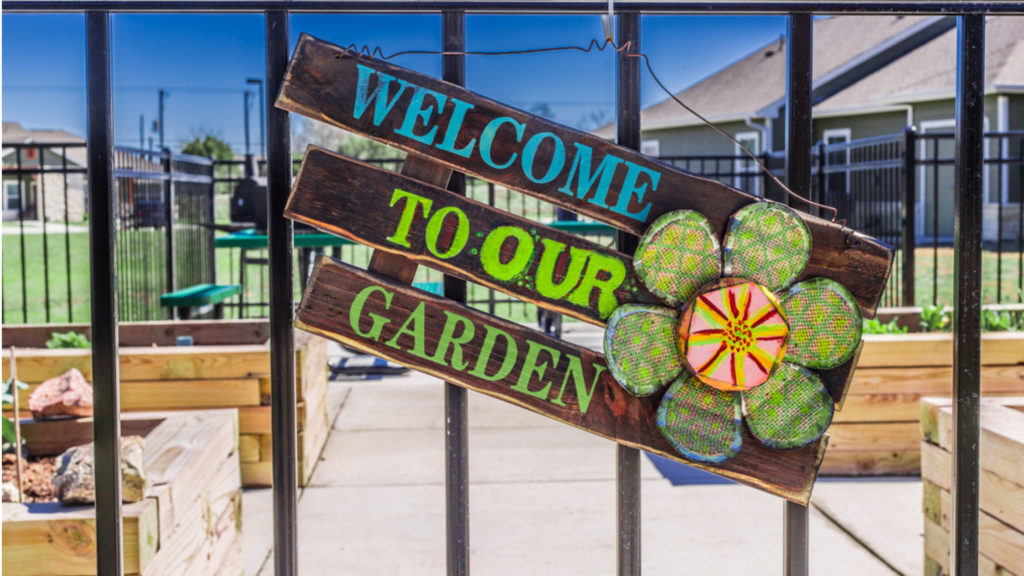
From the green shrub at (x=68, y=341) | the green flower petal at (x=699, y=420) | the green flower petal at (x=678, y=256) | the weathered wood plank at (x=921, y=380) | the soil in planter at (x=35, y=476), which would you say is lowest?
the soil in planter at (x=35, y=476)

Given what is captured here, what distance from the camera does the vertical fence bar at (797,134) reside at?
1.27m

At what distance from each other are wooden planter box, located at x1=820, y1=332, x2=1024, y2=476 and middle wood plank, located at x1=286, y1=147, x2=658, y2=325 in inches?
120

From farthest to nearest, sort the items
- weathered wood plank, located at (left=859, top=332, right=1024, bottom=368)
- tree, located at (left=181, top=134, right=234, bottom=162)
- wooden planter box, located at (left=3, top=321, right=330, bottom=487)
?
tree, located at (left=181, top=134, right=234, bottom=162), weathered wood plank, located at (left=859, top=332, right=1024, bottom=368), wooden planter box, located at (left=3, top=321, right=330, bottom=487)

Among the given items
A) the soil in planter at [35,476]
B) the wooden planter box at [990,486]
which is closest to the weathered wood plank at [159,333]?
the soil in planter at [35,476]

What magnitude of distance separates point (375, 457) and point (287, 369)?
3210mm

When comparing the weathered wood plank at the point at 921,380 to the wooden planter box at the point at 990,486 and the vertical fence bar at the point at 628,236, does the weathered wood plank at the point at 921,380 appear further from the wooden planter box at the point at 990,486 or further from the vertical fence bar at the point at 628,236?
the vertical fence bar at the point at 628,236

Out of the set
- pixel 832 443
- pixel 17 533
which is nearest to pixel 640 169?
pixel 17 533

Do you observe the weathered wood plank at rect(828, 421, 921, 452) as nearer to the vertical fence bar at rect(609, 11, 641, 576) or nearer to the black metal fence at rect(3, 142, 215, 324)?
the vertical fence bar at rect(609, 11, 641, 576)

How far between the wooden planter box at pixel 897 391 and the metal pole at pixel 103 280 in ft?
10.8

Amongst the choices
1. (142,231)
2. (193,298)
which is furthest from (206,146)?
(193,298)

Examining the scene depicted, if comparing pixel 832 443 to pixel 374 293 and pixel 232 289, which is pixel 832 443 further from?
pixel 232 289

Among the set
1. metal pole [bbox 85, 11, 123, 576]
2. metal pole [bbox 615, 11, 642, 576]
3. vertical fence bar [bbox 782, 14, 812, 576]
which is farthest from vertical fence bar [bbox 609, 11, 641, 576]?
metal pole [bbox 85, 11, 123, 576]

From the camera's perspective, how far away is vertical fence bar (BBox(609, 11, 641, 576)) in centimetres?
124

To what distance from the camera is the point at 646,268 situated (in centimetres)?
120
